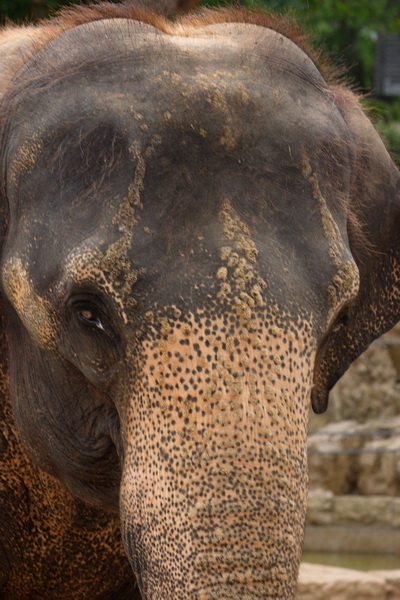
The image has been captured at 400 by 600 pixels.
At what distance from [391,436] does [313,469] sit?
0.66m

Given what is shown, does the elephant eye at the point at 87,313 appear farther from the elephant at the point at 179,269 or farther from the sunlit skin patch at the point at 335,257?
the sunlit skin patch at the point at 335,257

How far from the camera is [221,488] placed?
6.15ft

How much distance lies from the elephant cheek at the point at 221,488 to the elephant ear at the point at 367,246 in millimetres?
602

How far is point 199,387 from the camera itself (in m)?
1.94

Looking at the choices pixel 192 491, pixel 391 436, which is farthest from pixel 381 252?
pixel 391 436

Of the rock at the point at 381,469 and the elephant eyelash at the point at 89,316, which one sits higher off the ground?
the elephant eyelash at the point at 89,316

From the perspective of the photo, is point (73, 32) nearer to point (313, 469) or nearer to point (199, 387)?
point (199, 387)

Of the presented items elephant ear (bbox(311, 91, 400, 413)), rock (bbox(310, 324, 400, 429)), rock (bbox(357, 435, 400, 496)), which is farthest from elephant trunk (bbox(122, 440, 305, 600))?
rock (bbox(310, 324, 400, 429))

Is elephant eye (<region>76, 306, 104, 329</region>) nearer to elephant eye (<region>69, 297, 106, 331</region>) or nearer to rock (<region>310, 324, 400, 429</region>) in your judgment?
elephant eye (<region>69, 297, 106, 331</region>)

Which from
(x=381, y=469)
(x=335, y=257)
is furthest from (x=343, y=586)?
(x=381, y=469)

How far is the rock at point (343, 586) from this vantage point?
5.05m

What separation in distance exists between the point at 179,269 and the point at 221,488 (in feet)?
1.29

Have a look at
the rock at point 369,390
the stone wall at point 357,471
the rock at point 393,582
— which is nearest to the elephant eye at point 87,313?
the rock at point 393,582

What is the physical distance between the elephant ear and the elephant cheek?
1.97 ft
